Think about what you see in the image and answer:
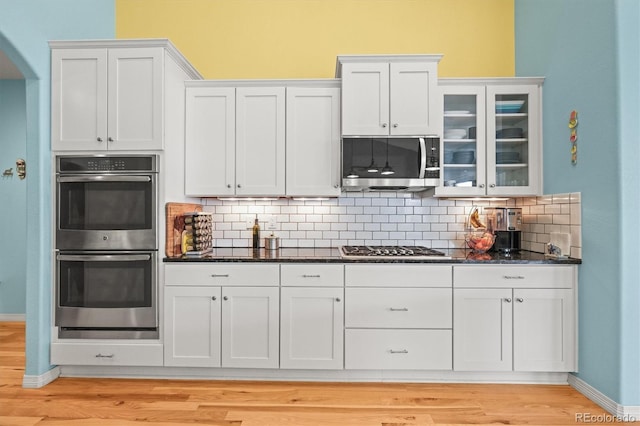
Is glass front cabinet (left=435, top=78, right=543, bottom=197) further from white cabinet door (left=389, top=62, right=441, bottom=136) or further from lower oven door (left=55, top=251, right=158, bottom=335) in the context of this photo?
lower oven door (left=55, top=251, right=158, bottom=335)

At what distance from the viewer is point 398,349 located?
277 centimetres

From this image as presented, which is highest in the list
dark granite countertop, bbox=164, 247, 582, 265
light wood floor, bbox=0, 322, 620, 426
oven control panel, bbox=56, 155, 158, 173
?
oven control panel, bbox=56, 155, 158, 173

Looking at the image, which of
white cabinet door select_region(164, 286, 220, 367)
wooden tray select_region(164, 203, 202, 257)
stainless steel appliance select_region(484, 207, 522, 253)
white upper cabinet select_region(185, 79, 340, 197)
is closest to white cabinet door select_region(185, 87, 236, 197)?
white upper cabinet select_region(185, 79, 340, 197)

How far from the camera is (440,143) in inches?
120

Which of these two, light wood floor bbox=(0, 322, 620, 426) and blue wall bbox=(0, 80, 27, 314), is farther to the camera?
blue wall bbox=(0, 80, 27, 314)

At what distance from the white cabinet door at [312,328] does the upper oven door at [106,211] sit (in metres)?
1.12

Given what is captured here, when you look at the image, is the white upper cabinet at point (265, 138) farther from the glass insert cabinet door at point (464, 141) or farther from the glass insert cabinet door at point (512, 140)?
the glass insert cabinet door at point (512, 140)

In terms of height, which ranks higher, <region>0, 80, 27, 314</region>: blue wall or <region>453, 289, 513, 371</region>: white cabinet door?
<region>0, 80, 27, 314</region>: blue wall

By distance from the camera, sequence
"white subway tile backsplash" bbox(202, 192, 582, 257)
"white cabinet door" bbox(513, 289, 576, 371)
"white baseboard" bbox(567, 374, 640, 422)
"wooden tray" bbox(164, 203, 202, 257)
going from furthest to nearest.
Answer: "white subway tile backsplash" bbox(202, 192, 582, 257) → "wooden tray" bbox(164, 203, 202, 257) → "white cabinet door" bbox(513, 289, 576, 371) → "white baseboard" bbox(567, 374, 640, 422)

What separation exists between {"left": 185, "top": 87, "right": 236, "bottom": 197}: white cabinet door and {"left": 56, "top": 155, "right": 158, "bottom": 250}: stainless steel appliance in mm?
417

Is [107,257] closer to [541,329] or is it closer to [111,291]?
[111,291]

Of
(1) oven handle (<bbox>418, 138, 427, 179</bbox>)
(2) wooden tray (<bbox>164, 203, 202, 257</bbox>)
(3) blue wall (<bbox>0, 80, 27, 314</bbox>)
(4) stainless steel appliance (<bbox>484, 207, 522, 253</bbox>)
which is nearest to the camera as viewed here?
(2) wooden tray (<bbox>164, 203, 202, 257</bbox>)

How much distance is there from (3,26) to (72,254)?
156 cm

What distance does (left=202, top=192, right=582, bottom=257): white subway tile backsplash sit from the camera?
3500mm
